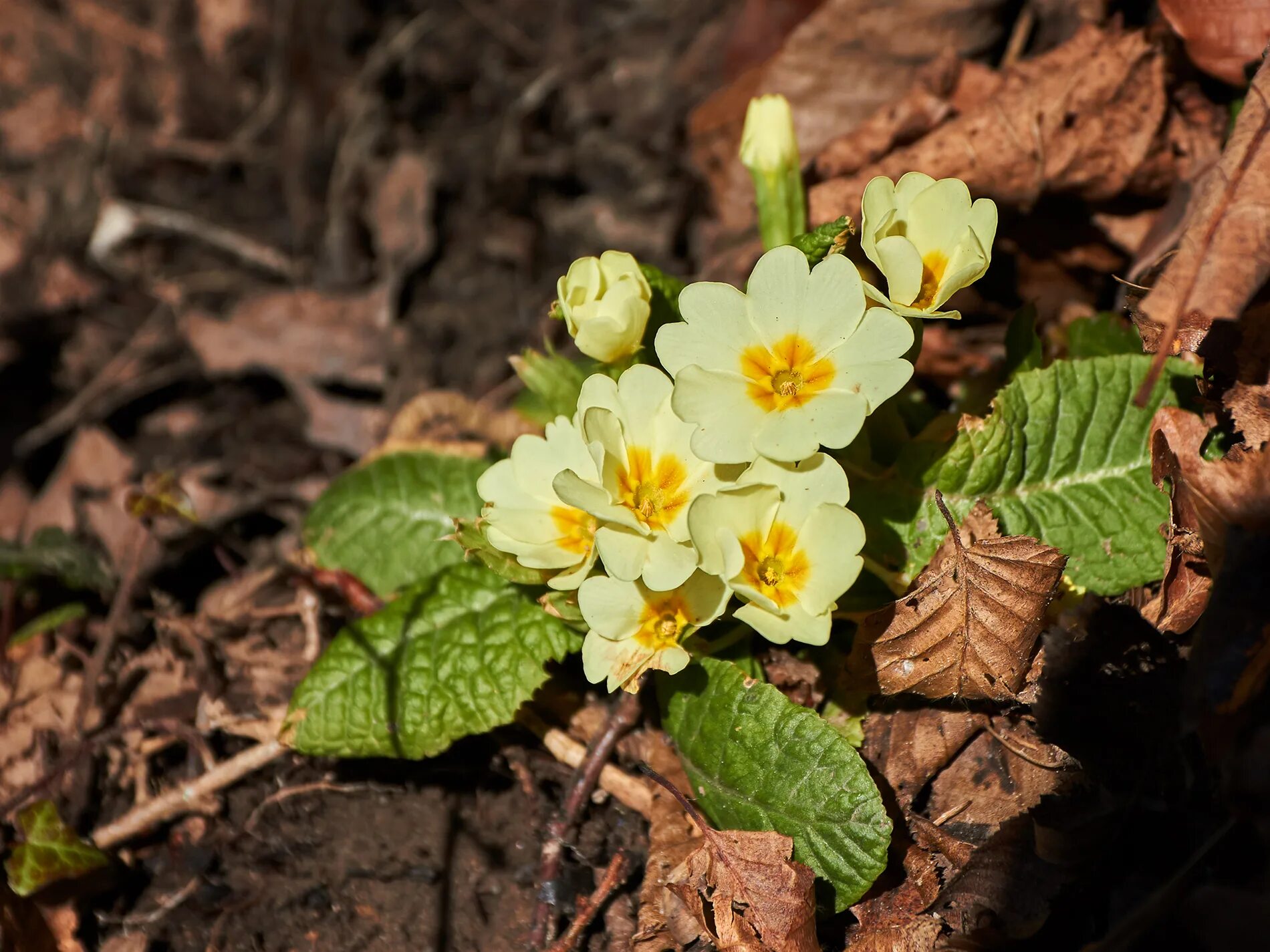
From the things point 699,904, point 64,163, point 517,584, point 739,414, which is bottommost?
point 699,904

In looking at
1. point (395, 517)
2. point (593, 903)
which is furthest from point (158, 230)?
point (593, 903)

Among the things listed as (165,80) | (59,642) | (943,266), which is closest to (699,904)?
(943,266)

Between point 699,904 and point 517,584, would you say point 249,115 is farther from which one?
point 699,904

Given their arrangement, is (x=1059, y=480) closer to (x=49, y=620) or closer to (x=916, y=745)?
(x=916, y=745)

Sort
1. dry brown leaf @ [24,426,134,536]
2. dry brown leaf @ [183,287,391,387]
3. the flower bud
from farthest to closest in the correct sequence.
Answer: dry brown leaf @ [183,287,391,387] → dry brown leaf @ [24,426,134,536] → the flower bud

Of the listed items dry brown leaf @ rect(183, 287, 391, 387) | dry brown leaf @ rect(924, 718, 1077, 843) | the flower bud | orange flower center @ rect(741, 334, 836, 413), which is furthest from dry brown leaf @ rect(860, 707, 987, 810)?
dry brown leaf @ rect(183, 287, 391, 387)

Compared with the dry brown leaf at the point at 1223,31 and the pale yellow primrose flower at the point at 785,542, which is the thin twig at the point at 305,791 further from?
the dry brown leaf at the point at 1223,31

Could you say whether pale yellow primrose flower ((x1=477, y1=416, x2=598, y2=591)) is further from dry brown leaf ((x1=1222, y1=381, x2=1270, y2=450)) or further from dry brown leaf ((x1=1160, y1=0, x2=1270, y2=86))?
dry brown leaf ((x1=1160, y1=0, x2=1270, y2=86))
